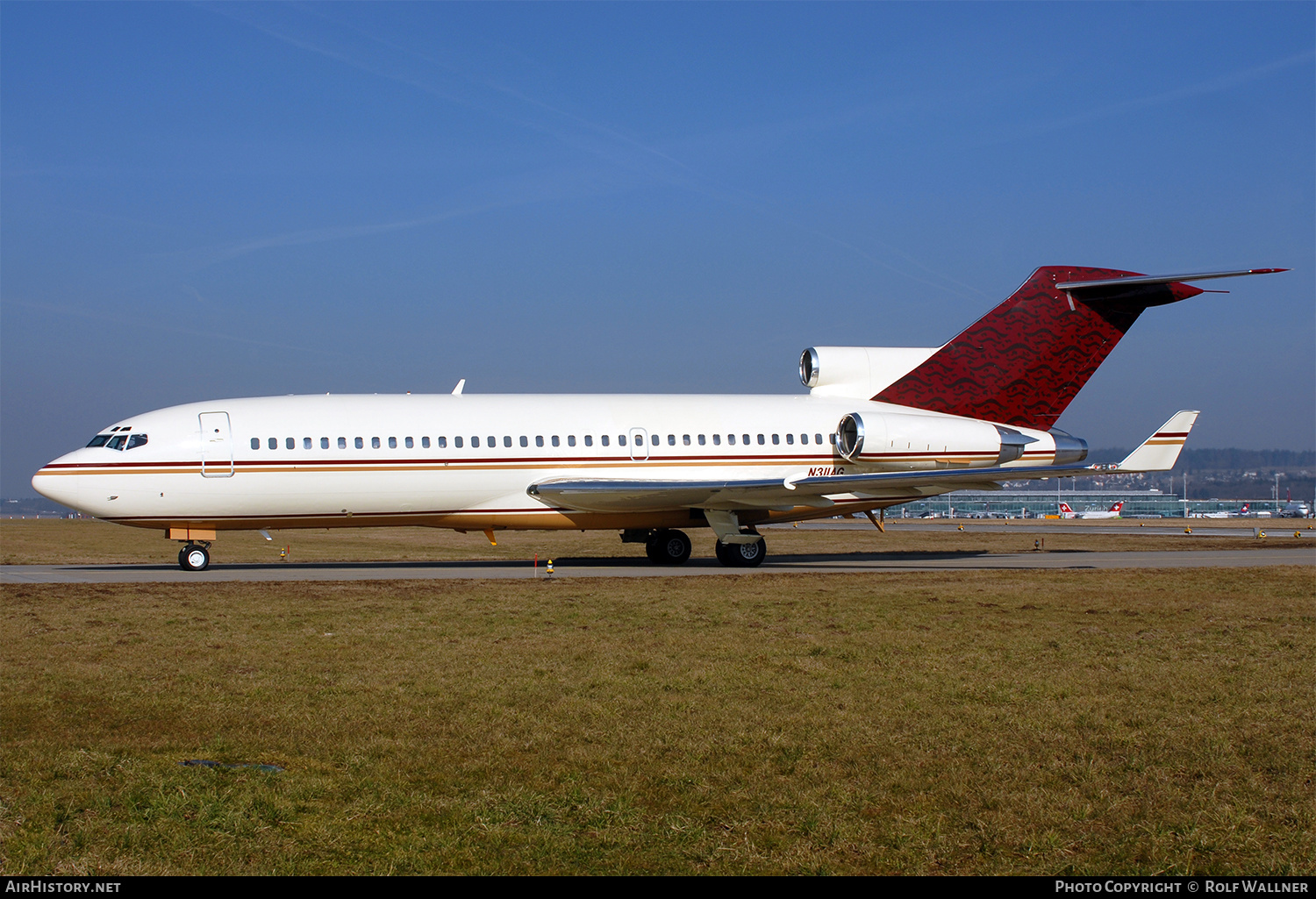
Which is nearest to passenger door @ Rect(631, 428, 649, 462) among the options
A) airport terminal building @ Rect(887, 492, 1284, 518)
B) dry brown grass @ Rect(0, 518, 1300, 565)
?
dry brown grass @ Rect(0, 518, 1300, 565)

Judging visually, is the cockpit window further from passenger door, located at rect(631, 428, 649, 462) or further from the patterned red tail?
the patterned red tail

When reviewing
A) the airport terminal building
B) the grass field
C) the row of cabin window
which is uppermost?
the row of cabin window

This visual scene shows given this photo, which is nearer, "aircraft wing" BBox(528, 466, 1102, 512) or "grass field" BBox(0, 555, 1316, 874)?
"grass field" BBox(0, 555, 1316, 874)

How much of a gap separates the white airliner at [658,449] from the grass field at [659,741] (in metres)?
8.37

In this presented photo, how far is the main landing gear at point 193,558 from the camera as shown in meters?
23.9

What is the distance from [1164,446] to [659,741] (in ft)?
71.8

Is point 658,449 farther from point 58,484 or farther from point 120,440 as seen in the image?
point 58,484

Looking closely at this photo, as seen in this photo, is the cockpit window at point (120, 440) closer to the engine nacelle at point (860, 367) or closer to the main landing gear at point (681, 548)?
the main landing gear at point (681, 548)

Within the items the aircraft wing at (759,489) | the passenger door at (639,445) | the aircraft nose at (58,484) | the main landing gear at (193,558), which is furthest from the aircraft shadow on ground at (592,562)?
the passenger door at (639,445)

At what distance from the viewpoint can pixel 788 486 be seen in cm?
2592

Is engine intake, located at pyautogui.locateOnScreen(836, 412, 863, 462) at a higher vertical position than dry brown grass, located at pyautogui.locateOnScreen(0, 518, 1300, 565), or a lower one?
higher

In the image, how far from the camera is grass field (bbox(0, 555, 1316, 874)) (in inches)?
230

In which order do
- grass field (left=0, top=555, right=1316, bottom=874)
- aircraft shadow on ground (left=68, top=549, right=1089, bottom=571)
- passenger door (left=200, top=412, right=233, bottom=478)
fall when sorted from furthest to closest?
aircraft shadow on ground (left=68, top=549, right=1089, bottom=571) → passenger door (left=200, top=412, right=233, bottom=478) → grass field (left=0, top=555, right=1316, bottom=874)

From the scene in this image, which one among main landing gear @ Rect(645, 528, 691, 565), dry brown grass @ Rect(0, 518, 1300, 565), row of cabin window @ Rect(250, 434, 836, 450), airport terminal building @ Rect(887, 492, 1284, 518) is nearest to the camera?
row of cabin window @ Rect(250, 434, 836, 450)
